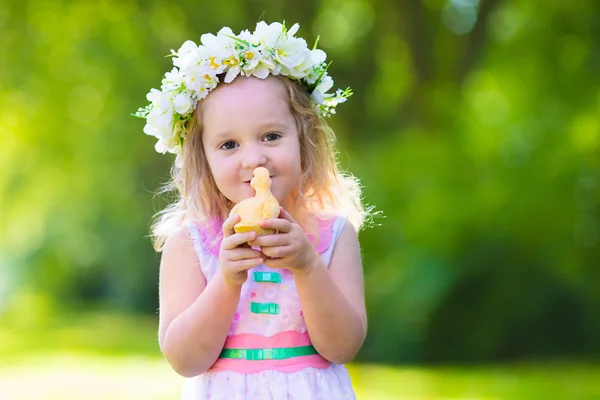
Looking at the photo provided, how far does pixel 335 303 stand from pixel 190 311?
16.3 inches

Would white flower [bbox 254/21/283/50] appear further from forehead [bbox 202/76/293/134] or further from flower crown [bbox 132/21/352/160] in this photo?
forehead [bbox 202/76/293/134]

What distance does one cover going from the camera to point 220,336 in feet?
Answer: 7.68

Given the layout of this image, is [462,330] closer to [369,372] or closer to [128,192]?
[369,372]

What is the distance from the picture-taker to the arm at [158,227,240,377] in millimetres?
2297

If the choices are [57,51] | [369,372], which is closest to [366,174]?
[369,372]

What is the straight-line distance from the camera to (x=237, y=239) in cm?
219

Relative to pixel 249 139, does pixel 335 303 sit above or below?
below

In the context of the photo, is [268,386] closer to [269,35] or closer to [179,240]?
[179,240]

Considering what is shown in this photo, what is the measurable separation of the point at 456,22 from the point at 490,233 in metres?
3.42

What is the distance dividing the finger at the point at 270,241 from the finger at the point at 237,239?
0.06ft

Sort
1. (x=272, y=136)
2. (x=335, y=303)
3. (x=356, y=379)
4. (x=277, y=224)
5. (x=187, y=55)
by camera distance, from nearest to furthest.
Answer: (x=277, y=224), (x=335, y=303), (x=272, y=136), (x=187, y=55), (x=356, y=379)

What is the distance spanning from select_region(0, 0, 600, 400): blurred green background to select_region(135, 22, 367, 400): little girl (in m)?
6.12

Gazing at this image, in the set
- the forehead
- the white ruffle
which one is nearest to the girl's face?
the forehead

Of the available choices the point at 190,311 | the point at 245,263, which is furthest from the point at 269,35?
the point at 190,311
